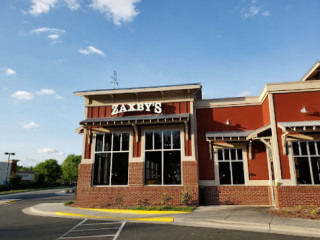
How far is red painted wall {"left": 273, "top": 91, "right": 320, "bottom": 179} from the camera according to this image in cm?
1311

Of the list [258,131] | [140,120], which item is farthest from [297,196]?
[140,120]

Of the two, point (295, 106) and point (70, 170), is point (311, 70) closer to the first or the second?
point (295, 106)

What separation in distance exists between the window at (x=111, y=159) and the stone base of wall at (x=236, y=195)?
5.38 meters

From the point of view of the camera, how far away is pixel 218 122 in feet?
50.8

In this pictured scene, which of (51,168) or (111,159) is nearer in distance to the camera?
(111,159)

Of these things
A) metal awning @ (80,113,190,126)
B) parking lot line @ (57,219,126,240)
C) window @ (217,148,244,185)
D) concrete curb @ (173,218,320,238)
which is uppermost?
metal awning @ (80,113,190,126)

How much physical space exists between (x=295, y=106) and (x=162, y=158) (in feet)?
28.3

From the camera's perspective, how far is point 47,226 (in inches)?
384

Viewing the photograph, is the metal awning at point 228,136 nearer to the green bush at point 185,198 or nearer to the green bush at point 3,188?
the green bush at point 185,198

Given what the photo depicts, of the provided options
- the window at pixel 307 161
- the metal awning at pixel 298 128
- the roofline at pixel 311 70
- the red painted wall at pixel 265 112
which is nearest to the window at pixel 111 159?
the red painted wall at pixel 265 112

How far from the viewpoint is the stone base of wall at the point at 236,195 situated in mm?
13797

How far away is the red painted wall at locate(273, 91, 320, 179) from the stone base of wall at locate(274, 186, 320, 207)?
223cm

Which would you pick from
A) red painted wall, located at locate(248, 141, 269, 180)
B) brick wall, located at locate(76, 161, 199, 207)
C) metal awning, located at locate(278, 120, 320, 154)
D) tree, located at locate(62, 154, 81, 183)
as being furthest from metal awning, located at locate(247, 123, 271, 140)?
tree, located at locate(62, 154, 81, 183)

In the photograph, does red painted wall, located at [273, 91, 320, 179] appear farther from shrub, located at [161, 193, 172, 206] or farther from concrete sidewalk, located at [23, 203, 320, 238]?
shrub, located at [161, 193, 172, 206]
